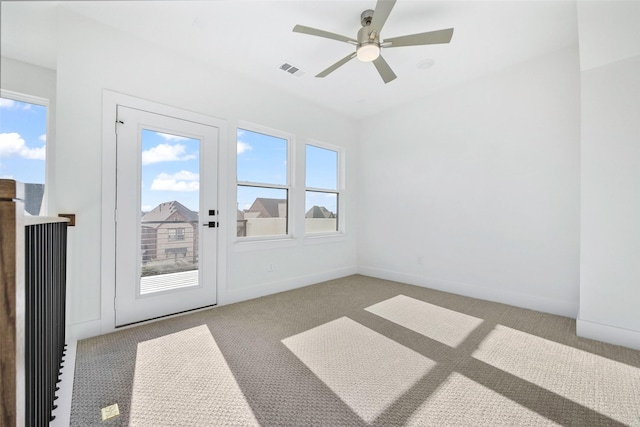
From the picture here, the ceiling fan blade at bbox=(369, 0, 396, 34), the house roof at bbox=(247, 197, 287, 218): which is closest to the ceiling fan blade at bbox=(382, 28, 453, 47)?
the ceiling fan blade at bbox=(369, 0, 396, 34)

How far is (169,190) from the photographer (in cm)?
279

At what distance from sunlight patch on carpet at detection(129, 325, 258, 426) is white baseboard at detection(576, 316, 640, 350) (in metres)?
2.79

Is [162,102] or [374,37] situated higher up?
[374,37]

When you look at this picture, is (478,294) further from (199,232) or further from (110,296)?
(110,296)

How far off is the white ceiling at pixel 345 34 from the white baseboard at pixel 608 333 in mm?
2660

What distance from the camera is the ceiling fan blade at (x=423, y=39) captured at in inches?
84.5

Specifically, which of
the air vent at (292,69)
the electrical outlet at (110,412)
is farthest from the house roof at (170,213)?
the air vent at (292,69)

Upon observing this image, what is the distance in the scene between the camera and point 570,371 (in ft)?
6.16

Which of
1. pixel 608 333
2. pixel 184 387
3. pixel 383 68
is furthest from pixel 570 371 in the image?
pixel 383 68

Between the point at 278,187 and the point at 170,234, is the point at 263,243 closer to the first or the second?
the point at 278,187

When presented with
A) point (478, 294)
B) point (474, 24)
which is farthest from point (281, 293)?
point (474, 24)

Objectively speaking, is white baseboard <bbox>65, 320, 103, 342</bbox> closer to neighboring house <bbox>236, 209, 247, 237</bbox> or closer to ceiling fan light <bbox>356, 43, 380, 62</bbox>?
neighboring house <bbox>236, 209, 247, 237</bbox>

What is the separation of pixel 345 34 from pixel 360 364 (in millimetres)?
2873

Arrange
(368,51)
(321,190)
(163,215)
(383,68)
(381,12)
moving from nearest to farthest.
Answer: (381,12) < (368,51) < (383,68) < (163,215) < (321,190)
